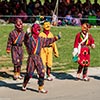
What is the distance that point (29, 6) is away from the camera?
26359 millimetres

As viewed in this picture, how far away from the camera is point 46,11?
85.5 ft

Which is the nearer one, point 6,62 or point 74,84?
point 74,84

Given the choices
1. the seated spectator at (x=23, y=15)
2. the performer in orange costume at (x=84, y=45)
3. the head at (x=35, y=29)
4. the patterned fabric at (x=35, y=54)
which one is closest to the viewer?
the head at (x=35, y=29)

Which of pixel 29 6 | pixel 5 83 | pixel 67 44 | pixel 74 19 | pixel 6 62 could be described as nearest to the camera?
pixel 5 83

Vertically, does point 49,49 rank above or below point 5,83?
above

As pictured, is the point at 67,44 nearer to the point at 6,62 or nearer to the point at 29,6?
the point at 6,62

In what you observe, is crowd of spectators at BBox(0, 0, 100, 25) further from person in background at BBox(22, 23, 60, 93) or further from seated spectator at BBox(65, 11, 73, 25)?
person in background at BBox(22, 23, 60, 93)

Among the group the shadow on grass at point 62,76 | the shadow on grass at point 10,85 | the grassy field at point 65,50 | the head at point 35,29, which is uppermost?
the head at point 35,29

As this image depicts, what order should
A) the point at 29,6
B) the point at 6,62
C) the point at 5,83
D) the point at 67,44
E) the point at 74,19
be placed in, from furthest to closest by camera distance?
1. the point at 29,6
2. the point at 74,19
3. the point at 67,44
4. the point at 6,62
5. the point at 5,83

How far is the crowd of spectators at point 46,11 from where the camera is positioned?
82.8 ft

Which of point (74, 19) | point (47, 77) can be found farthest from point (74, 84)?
point (74, 19)

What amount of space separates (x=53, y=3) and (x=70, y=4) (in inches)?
37.5

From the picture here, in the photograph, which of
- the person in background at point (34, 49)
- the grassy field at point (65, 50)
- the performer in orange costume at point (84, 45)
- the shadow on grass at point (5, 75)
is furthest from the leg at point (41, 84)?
the grassy field at point (65, 50)

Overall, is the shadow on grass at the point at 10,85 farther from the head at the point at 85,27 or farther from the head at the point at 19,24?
the head at the point at 85,27
